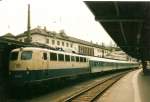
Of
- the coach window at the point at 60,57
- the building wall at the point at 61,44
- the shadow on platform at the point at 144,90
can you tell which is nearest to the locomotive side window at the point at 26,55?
the coach window at the point at 60,57

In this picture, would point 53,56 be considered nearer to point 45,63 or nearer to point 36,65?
point 45,63

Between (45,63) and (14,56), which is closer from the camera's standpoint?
(14,56)

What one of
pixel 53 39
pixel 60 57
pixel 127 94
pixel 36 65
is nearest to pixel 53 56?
pixel 60 57

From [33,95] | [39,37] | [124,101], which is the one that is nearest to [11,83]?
[33,95]

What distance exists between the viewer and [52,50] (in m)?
21.4

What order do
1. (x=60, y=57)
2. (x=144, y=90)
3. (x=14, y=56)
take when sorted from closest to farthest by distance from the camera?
(x=14, y=56)
(x=144, y=90)
(x=60, y=57)

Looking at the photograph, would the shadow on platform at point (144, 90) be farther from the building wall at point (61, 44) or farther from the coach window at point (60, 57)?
the building wall at point (61, 44)

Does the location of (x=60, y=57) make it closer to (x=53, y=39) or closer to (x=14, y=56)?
(x=14, y=56)

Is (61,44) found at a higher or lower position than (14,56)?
higher

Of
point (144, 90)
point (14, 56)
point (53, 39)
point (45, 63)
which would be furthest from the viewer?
point (53, 39)

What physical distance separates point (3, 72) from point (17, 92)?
1.62 meters

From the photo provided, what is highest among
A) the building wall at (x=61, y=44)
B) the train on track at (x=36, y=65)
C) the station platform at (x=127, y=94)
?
the building wall at (x=61, y=44)

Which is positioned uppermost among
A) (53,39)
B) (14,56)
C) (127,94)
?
(53,39)

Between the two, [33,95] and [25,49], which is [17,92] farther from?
[25,49]
